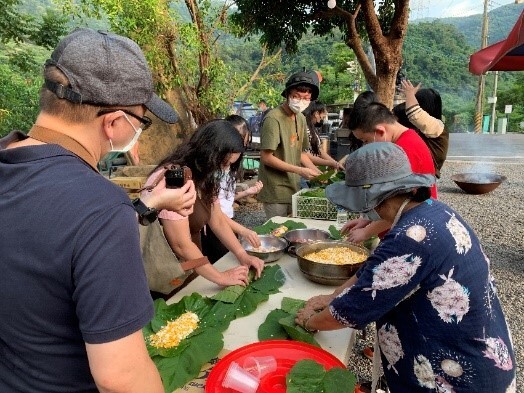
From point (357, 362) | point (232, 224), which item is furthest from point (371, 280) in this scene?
point (357, 362)

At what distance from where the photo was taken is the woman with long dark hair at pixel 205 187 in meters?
2.22

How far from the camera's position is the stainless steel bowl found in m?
2.57

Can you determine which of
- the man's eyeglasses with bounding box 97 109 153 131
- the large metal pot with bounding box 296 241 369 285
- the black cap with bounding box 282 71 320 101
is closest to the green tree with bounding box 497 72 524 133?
the black cap with bounding box 282 71 320 101

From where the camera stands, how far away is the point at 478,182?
864cm

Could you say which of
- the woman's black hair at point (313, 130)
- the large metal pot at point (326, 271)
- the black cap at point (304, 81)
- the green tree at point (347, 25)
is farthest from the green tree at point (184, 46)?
the large metal pot at point (326, 271)

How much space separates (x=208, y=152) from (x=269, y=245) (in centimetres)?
88

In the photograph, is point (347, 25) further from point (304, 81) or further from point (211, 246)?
point (211, 246)

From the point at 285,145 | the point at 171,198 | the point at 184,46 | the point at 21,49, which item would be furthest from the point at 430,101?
the point at 21,49

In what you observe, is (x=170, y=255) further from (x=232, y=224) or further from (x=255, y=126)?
(x=255, y=126)

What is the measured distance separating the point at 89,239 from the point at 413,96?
377 centimetres

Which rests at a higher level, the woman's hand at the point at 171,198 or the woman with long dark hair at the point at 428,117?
the woman with long dark hair at the point at 428,117

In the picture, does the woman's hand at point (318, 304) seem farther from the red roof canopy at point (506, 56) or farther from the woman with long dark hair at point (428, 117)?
the red roof canopy at point (506, 56)

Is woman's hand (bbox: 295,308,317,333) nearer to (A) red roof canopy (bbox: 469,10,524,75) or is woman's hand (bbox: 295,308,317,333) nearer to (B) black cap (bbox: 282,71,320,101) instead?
(B) black cap (bbox: 282,71,320,101)

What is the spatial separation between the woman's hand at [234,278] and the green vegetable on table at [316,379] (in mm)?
773
